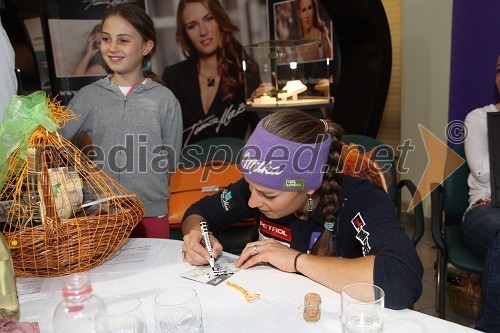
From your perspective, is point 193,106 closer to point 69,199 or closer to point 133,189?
point 133,189

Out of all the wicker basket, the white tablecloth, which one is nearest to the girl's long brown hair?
the white tablecloth

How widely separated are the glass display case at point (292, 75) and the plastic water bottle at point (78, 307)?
2.84 metres

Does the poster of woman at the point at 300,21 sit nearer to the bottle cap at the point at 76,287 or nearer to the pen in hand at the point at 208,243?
the pen in hand at the point at 208,243

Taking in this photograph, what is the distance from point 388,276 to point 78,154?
1.06 metres

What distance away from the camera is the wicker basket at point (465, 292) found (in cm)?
277

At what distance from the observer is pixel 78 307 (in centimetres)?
90

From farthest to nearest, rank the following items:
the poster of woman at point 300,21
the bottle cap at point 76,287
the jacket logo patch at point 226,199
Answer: the poster of woman at point 300,21, the jacket logo patch at point 226,199, the bottle cap at point 76,287

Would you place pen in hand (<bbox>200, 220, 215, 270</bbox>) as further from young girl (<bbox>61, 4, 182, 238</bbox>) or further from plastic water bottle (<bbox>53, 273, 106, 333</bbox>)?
young girl (<bbox>61, 4, 182, 238</bbox>)

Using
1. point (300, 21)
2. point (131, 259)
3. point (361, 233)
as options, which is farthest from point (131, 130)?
point (300, 21)

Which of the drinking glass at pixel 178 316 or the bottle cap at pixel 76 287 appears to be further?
the drinking glass at pixel 178 316

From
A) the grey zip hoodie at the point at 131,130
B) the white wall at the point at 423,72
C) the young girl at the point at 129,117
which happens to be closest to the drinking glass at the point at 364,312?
the young girl at the point at 129,117

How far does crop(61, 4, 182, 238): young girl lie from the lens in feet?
7.50

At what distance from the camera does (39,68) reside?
11.8 feet

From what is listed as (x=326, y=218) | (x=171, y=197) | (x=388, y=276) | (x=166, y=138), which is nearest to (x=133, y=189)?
(x=166, y=138)
